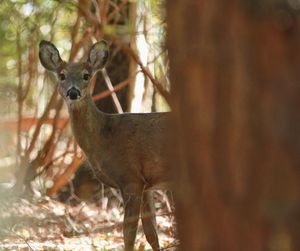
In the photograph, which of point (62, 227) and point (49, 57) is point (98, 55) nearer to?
point (49, 57)

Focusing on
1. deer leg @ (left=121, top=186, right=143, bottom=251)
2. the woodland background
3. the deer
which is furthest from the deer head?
the woodland background

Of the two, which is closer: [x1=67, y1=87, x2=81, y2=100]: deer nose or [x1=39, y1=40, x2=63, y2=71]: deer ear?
[x1=67, y1=87, x2=81, y2=100]: deer nose

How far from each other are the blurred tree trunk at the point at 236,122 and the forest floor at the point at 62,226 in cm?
518

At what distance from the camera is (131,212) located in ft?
25.5

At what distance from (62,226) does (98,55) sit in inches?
95.9

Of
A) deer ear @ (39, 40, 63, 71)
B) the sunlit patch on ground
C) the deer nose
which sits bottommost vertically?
the sunlit patch on ground

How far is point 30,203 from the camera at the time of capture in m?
10.9

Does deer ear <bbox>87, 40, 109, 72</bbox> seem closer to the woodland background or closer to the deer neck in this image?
the deer neck

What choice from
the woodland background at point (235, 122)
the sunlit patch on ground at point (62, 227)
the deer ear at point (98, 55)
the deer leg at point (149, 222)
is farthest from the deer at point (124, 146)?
the woodland background at point (235, 122)

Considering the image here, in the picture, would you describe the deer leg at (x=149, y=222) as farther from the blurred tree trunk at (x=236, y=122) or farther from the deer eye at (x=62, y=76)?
the blurred tree trunk at (x=236, y=122)

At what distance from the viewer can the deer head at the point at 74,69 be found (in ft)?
26.8

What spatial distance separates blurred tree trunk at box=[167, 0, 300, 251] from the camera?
255cm

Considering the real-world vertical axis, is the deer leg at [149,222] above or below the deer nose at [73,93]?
below

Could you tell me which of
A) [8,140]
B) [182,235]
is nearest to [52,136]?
[8,140]
